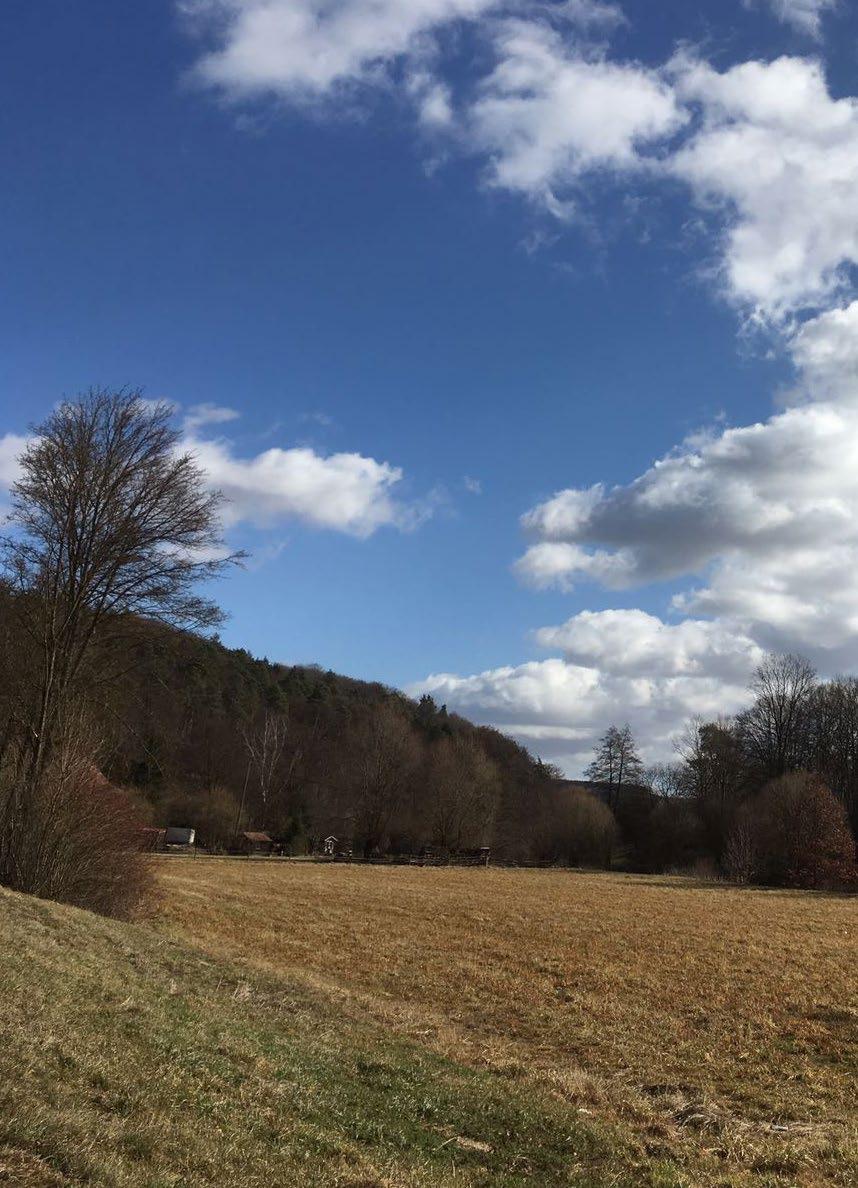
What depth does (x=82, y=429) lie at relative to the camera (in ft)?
69.0

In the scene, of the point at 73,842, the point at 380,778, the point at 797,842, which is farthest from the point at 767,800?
the point at 73,842

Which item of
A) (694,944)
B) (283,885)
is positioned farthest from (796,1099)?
(283,885)

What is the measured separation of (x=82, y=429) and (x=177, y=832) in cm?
4858

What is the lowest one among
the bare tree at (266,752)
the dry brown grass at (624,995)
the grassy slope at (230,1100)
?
the dry brown grass at (624,995)

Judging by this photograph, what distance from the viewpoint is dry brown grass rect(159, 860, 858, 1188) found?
8.72m

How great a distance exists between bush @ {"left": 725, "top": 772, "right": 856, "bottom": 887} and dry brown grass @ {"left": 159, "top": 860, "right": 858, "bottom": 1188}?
23.9m

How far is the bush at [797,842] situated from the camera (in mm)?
54438

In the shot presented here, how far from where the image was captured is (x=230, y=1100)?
6.58 m

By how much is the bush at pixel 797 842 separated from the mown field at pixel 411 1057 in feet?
119

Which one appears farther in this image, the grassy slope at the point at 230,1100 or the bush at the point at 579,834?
the bush at the point at 579,834

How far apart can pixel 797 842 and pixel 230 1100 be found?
56554 mm

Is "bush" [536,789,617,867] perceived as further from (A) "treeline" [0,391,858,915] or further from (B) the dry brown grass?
(B) the dry brown grass

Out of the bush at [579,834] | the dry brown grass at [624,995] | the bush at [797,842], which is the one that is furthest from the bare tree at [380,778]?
the dry brown grass at [624,995]

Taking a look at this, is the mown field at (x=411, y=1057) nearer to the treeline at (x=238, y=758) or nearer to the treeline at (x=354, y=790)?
the treeline at (x=238, y=758)
